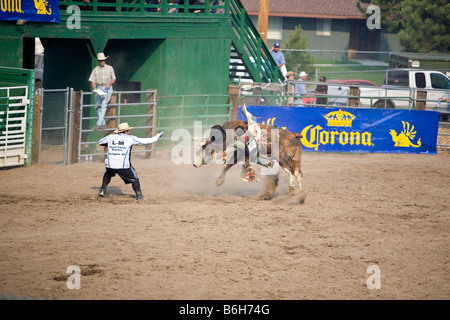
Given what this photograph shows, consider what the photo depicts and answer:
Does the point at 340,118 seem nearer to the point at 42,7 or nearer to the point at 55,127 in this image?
the point at 55,127

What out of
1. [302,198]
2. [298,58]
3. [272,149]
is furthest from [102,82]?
[298,58]

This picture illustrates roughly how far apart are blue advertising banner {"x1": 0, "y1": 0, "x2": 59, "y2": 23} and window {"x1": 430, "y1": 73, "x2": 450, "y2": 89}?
47.4 feet

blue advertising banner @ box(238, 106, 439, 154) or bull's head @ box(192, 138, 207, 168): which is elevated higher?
blue advertising banner @ box(238, 106, 439, 154)

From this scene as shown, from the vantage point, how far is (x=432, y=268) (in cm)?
823

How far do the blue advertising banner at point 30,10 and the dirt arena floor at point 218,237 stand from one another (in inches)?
138

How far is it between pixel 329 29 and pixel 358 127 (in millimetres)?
28920

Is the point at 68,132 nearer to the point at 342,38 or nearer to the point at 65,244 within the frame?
the point at 65,244

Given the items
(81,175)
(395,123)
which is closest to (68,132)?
(81,175)

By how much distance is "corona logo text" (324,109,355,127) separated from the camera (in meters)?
17.7

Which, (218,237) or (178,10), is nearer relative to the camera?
(218,237)

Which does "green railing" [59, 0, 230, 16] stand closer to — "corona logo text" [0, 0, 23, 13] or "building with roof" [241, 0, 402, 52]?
"corona logo text" [0, 0, 23, 13]

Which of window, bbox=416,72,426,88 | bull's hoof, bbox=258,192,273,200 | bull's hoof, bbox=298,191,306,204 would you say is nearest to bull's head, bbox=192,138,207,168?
bull's hoof, bbox=258,192,273,200

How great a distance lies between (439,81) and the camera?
24.8m
